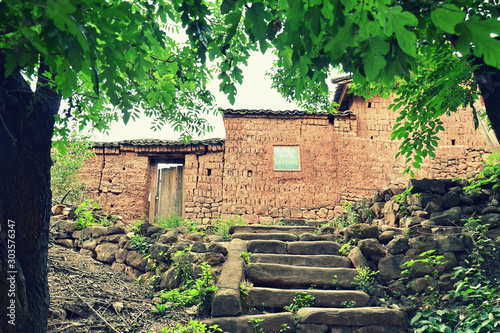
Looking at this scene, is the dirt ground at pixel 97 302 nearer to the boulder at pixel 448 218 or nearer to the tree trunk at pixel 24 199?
the tree trunk at pixel 24 199

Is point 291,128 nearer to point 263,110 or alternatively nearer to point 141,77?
point 263,110

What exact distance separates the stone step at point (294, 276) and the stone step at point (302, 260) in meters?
0.35

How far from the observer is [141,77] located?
238 cm

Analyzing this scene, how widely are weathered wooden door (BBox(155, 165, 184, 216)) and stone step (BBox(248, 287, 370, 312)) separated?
6077 mm

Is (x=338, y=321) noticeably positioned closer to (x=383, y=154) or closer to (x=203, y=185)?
(x=203, y=185)

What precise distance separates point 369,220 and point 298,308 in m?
3.33

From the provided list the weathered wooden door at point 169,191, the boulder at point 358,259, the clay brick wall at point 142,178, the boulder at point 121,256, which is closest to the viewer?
the boulder at point 358,259

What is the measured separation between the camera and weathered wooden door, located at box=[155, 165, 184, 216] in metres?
10.4

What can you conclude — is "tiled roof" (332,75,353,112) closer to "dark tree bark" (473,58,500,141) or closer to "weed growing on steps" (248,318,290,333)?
"dark tree bark" (473,58,500,141)

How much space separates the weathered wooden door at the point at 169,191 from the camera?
1035 cm

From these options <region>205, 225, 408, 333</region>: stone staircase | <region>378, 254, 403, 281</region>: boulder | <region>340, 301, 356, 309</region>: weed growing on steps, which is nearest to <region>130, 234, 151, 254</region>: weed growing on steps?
<region>205, 225, 408, 333</region>: stone staircase

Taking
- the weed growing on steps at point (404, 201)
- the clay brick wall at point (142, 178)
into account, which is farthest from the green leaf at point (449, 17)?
the clay brick wall at point (142, 178)

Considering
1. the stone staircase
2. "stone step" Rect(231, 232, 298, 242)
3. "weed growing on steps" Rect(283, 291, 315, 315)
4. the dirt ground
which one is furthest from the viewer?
"stone step" Rect(231, 232, 298, 242)

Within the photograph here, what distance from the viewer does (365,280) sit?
5.07 meters
